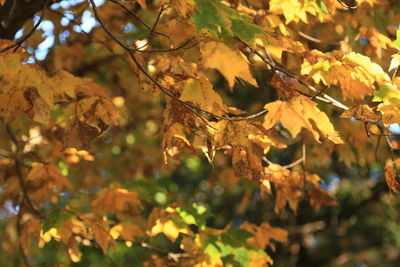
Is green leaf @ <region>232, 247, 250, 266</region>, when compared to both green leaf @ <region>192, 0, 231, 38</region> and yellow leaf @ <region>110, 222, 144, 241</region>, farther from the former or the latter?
green leaf @ <region>192, 0, 231, 38</region>

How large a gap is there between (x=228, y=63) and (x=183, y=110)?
0.73 m

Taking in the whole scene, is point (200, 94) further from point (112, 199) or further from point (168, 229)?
point (112, 199)

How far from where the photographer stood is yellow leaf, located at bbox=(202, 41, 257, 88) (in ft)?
4.59

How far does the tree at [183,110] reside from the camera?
186 cm

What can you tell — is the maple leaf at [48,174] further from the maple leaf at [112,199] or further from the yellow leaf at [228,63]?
the yellow leaf at [228,63]

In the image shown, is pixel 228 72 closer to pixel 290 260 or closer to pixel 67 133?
pixel 67 133

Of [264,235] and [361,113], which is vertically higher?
[361,113]

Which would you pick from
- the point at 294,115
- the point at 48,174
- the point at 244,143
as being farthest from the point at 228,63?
the point at 48,174

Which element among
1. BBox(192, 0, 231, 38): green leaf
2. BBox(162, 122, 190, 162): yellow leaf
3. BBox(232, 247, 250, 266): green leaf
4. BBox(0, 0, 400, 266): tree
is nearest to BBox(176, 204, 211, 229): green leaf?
BBox(0, 0, 400, 266): tree

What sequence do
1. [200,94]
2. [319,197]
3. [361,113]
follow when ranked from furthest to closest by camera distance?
[319,197]
[361,113]
[200,94]

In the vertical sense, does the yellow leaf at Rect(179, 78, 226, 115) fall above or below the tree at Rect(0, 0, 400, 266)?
above

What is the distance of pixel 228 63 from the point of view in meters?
1.42

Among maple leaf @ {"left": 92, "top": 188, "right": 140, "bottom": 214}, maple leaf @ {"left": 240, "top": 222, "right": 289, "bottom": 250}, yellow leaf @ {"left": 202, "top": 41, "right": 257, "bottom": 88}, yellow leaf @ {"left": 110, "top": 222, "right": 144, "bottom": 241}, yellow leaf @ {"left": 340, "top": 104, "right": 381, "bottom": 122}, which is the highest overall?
yellow leaf @ {"left": 202, "top": 41, "right": 257, "bottom": 88}

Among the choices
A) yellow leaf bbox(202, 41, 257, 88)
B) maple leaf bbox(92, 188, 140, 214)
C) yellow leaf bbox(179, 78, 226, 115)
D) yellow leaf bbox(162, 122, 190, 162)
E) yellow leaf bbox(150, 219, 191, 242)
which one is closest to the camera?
yellow leaf bbox(202, 41, 257, 88)
